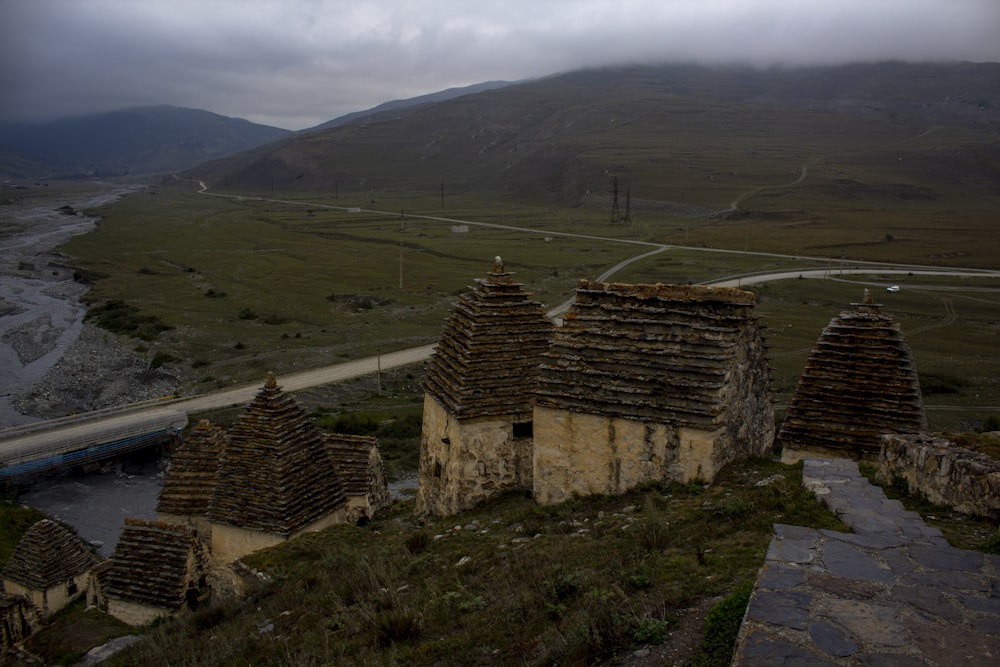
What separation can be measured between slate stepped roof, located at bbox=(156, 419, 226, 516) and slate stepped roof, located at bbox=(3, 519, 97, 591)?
4199mm

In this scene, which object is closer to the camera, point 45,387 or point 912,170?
point 45,387

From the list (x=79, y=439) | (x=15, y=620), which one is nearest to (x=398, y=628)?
(x=15, y=620)

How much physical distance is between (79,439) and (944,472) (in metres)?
34.0

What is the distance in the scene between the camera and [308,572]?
39.2 feet

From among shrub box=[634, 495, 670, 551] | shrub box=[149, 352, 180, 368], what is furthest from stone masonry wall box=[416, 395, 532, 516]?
shrub box=[149, 352, 180, 368]

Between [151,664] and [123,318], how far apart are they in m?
54.8

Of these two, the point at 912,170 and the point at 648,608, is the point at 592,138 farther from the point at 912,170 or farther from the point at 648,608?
the point at 648,608

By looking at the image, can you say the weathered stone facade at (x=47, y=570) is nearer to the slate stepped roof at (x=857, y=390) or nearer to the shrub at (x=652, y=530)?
the shrub at (x=652, y=530)

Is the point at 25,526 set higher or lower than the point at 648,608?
lower

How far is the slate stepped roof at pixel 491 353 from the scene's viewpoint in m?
13.4

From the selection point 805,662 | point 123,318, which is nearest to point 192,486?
point 805,662

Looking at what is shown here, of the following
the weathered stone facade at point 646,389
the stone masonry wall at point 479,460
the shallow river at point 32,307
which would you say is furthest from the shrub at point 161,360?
the weathered stone facade at point 646,389

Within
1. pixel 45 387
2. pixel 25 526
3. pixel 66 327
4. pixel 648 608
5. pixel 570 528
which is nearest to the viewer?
pixel 648 608

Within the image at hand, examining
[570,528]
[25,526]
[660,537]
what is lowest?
[25,526]
